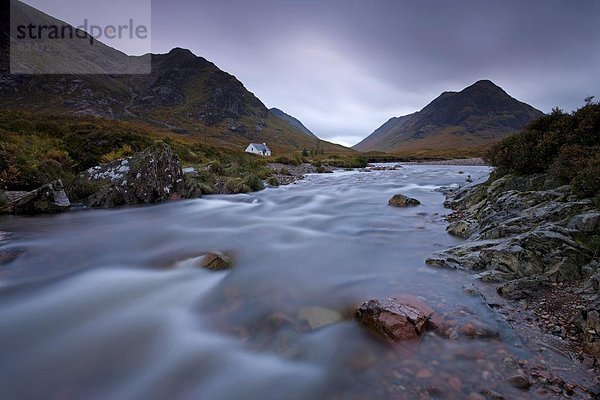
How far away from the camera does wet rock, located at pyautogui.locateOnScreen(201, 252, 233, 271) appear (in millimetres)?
6625

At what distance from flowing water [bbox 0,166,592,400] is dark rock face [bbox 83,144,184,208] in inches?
121

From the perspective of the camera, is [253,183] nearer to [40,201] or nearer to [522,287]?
[40,201]

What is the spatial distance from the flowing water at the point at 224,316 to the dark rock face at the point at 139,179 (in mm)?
3063

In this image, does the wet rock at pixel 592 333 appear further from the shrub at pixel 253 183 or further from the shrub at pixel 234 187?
the shrub at pixel 253 183

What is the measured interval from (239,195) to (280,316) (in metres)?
12.1

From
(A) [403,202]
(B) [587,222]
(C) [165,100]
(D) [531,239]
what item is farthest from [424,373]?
(C) [165,100]

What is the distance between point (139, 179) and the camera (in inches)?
525

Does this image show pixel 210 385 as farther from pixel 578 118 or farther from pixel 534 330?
pixel 578 118

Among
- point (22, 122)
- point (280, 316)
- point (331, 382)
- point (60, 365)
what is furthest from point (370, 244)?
point (22, 122)

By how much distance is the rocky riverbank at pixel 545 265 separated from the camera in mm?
3791

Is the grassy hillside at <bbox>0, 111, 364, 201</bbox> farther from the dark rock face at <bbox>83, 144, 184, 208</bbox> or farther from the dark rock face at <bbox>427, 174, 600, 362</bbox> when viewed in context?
the dark rock face at <bbox>427, 174, 600, 362</bbox>

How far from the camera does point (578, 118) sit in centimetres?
889

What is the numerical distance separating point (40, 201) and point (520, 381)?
13478mm

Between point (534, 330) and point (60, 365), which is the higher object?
point (534, 330)
